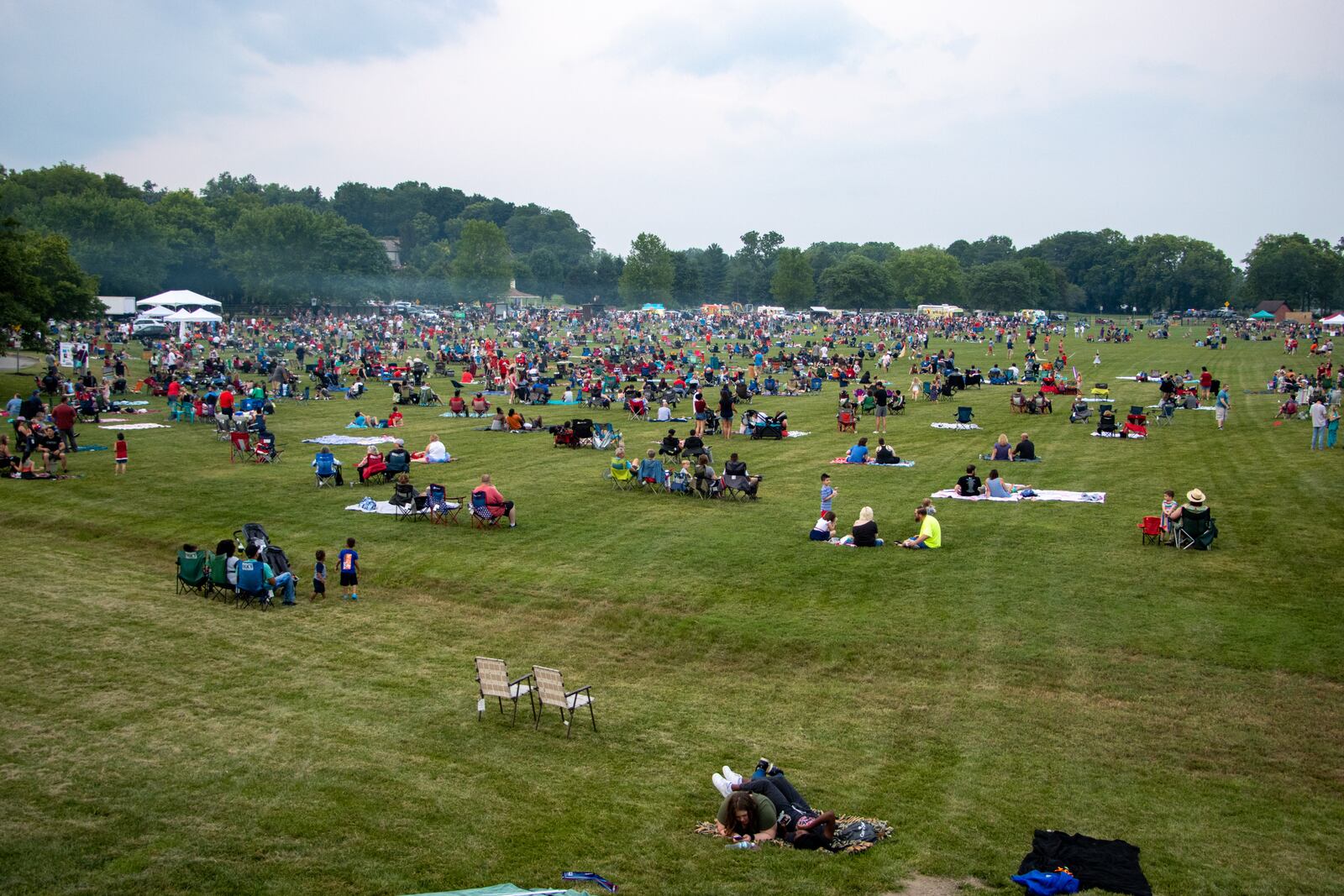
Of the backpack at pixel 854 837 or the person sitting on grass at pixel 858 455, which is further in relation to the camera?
the person sitting on grass at pixel 858 455

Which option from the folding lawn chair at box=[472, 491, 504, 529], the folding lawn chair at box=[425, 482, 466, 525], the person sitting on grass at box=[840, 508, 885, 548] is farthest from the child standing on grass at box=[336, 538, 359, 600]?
the person sitting on grass at box=[840, 508, 885, 548]

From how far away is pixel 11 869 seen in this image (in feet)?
28.5

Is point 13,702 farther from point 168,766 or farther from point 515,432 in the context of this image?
point 515,432

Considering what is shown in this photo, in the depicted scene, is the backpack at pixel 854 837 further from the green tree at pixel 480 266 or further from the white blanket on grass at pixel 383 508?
the green tree at pixel 480 266

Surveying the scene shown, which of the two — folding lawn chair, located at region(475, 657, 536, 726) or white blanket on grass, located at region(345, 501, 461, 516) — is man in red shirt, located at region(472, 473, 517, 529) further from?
folding lawn chair, located at region(475, 657, 536, 726)

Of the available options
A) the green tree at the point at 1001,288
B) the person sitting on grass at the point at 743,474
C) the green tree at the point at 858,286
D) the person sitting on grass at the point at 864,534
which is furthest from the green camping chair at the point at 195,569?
the green tree at the point at 1001,288

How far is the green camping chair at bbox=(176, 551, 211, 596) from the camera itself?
18.5 meters

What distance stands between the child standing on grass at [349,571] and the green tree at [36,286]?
113ft

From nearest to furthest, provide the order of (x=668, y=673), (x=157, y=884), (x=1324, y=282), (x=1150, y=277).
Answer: (x=157, y=884)
(x=668, y=673)
(x=1324, y=282)
(x=1150, y=277)

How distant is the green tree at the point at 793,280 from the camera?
149750 millimetres

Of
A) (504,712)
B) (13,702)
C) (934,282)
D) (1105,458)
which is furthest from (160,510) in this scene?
(934,282)

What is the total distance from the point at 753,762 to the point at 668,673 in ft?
11.4

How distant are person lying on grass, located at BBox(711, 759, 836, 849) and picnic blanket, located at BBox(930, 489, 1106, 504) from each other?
1535 centimetres

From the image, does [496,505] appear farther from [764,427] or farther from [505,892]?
[505,892]
